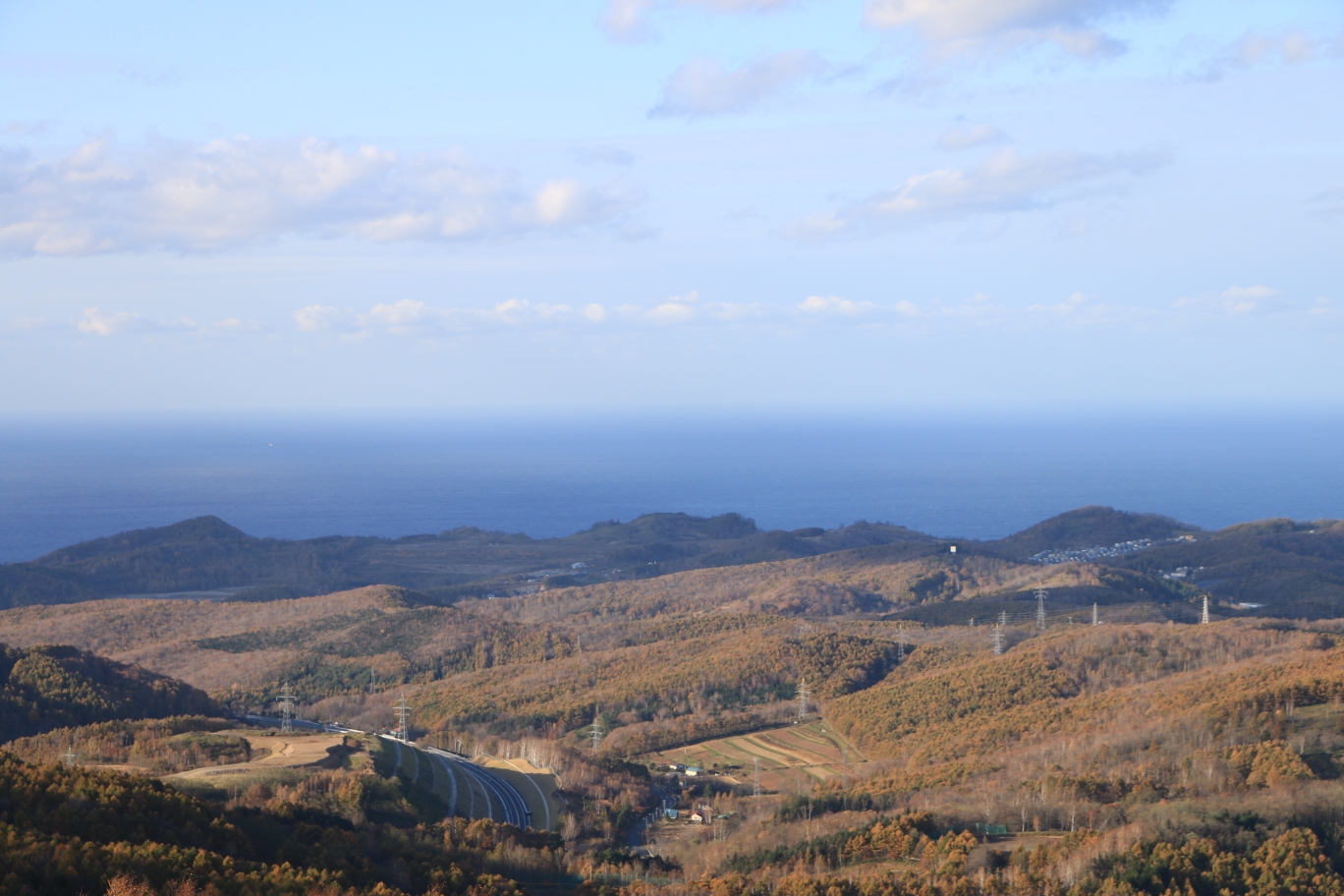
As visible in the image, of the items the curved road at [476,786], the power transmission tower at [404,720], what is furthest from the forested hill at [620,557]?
the curved road at [476,786]

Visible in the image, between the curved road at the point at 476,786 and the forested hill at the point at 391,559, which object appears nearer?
the curved road at the point at 476,786

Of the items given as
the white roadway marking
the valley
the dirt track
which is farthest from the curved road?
the dirt track

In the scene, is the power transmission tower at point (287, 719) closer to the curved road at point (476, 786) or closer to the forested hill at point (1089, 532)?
the curved road at point (476, 786)

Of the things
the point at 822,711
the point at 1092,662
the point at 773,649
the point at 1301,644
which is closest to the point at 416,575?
the point at 773,649

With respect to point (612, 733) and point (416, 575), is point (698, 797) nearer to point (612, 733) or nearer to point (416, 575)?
point (612, 733)

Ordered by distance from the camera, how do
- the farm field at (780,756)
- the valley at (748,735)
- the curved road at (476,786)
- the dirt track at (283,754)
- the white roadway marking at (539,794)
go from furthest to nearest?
the farm field at (780,756) < the white roadway marking at (539,794) < the curved road at (476,786) < the dirt track at (283,754) < the valley at (748,735)

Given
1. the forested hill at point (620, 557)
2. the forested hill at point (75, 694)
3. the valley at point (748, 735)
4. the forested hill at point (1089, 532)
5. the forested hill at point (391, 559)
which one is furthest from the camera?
the forested hill at point (1089, 532)

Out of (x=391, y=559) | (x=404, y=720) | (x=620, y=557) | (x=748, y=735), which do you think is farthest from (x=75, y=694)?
(x=620, y=557)
